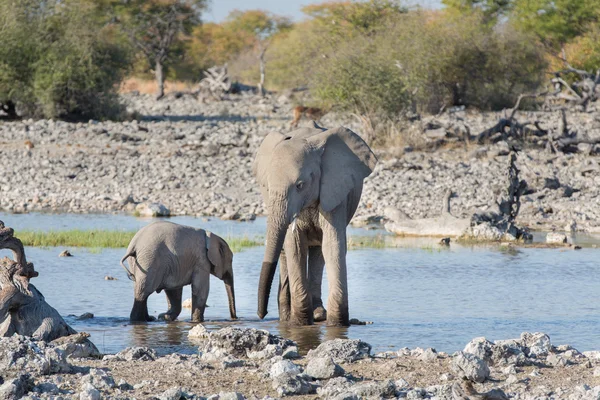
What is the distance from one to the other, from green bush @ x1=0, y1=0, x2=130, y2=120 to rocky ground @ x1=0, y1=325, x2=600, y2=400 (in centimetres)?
2492

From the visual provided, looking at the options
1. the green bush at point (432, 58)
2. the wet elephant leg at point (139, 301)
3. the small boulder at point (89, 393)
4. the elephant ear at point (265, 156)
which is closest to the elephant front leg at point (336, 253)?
the elephant ear at point (265, 156)

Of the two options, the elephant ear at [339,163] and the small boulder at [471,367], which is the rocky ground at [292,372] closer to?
the small boulder at [471,367]

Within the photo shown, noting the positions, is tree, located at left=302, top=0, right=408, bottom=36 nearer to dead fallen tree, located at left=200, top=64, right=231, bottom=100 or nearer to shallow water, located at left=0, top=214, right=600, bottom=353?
dead fallen tree, located at left=200, top=64, right=231, bottom=100

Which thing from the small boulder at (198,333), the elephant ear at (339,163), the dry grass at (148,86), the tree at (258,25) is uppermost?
the tree at (258,25)

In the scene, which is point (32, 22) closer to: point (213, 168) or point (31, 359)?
point (213, 168)

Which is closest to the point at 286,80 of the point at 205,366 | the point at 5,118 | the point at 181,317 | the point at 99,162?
the point at 5,118

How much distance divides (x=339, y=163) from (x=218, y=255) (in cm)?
150

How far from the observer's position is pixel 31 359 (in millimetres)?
5973

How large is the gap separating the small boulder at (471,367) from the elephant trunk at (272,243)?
243cm

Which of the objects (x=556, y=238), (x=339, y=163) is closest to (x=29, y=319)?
(x=339, y=163)

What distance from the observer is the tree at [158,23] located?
45.8 metres

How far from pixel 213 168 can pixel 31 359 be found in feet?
52.0

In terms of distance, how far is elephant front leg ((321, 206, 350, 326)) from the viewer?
8.62m

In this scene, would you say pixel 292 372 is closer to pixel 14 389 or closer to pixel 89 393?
pixel 89 393
